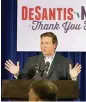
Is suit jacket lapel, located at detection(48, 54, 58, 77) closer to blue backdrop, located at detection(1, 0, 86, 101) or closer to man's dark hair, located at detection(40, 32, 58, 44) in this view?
blue backdrop, located at detection(1, 0, 86, 101)

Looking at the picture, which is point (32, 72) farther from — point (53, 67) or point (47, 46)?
point (47, 46)

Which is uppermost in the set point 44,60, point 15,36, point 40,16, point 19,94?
point 40,16

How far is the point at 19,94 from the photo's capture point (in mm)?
3328

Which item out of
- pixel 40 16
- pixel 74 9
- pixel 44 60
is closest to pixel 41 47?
pixel 44 60

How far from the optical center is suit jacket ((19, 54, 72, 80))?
373 cm

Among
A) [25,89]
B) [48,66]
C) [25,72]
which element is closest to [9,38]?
[25,72]

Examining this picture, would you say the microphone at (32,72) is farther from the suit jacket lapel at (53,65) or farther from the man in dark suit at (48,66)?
the suit jacket lapel at (53,65)

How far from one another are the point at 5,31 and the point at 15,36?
148 millimetres

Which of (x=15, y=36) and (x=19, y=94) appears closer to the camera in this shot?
(x=19, y=94)

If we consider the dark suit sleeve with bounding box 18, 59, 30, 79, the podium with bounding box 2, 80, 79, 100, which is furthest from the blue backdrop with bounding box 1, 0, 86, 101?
the podium with bounding box 2, 80, 79, 100

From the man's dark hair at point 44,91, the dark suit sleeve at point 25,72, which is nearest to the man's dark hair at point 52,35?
the dark suit sleeve at point 25,72

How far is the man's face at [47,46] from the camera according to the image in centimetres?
377

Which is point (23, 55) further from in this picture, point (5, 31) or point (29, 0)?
point (29, 0)

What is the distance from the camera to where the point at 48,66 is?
3766mm
